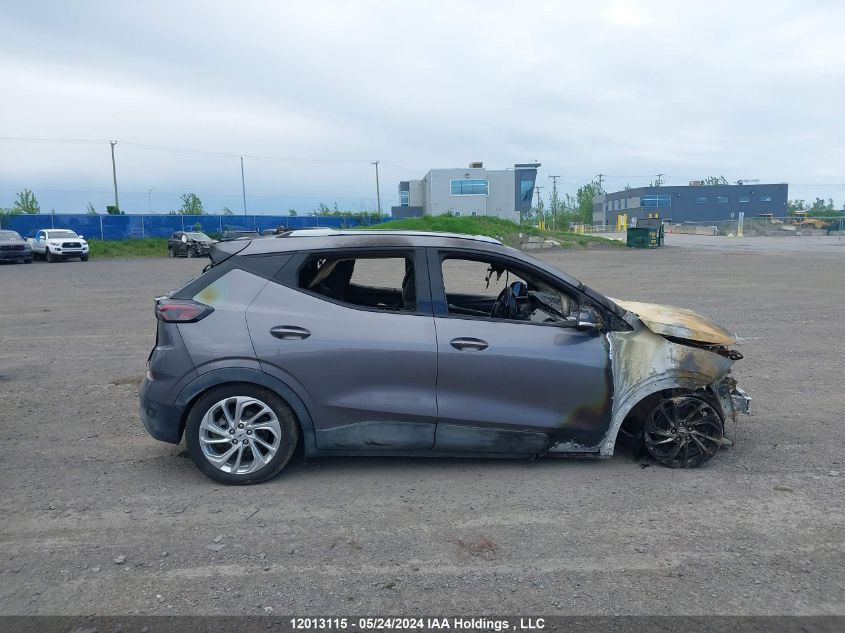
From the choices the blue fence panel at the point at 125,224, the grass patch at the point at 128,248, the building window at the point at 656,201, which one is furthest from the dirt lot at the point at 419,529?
the building window at the point at 656,201

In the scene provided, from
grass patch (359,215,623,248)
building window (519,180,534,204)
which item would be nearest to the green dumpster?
grass patch (359,215,623,248)

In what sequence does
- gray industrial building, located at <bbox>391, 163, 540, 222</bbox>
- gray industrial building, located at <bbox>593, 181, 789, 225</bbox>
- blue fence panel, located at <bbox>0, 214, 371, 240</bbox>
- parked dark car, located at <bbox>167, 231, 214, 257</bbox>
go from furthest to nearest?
gray industrial building, located at <bbox>593, 181, 789, 225</bbox>
gray industrial building, located at <bbox>391, 163, 540, 222</bbox>
blue fence panel, located at <bbox>0, 214, 371, 240</bbox>
parked dark car, located at <bbox>167, 231, 214, 257</bbox>

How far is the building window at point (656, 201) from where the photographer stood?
349 ft

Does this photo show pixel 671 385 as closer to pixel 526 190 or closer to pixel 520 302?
pixel 520 302

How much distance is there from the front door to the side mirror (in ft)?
0.19

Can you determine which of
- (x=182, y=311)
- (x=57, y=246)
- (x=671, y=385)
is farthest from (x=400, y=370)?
(x=57, y=246)

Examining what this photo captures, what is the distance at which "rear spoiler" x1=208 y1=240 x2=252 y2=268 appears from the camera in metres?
4.71

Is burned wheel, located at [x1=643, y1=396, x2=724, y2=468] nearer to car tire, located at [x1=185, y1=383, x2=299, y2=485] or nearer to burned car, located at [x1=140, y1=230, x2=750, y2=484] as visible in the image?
burned car, located at [x1=140, y1=230, x2=750, y2=484]

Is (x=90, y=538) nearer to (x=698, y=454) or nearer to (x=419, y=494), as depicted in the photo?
(x=419, y=494)

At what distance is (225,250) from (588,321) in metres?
2.56

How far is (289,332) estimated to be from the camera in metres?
4.45

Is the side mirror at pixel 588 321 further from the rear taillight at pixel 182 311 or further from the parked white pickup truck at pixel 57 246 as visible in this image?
the parked white pickup truck at pixel 57 246

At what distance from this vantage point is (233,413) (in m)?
4.47

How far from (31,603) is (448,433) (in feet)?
8.23
